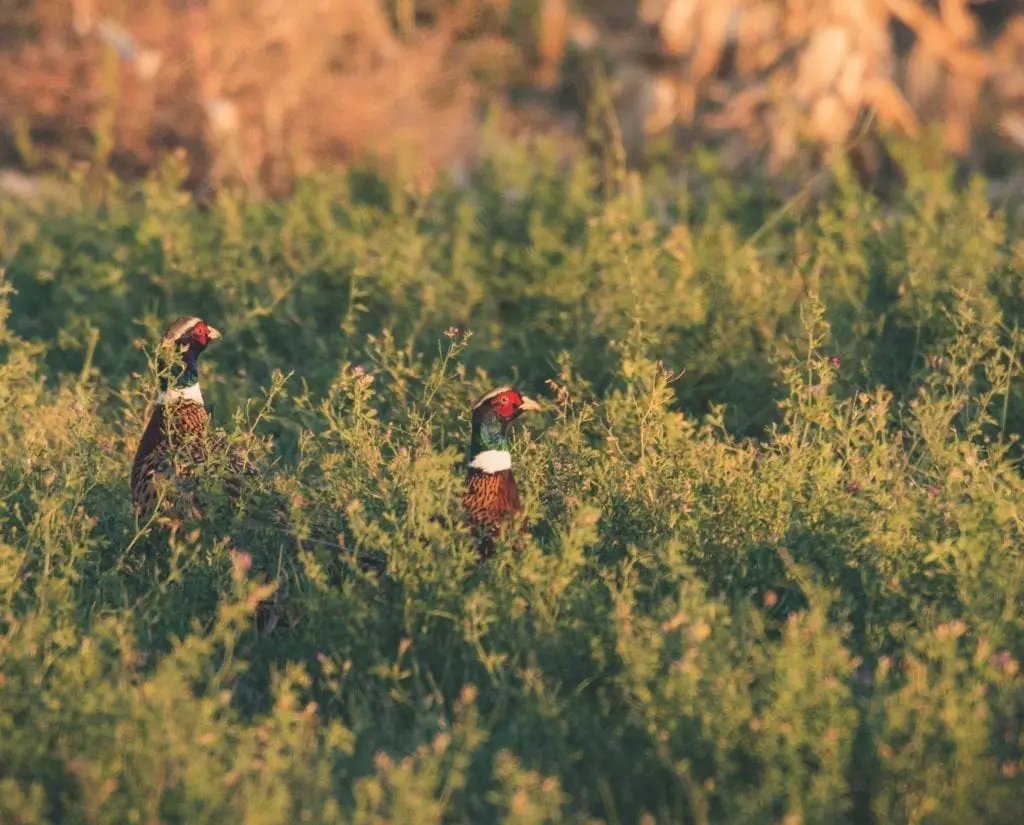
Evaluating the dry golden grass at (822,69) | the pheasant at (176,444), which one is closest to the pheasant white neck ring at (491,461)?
the pheasant at (176,444)

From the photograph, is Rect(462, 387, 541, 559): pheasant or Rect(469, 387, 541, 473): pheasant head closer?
Rect(462, 387, 541, 559): pheasant

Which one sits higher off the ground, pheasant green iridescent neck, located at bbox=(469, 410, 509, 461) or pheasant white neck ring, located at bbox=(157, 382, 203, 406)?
pheasant green iridescent neck, located at bbox=(469, 410, 509, 461)

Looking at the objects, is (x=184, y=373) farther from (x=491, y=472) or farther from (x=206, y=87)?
(x=206, y=87)

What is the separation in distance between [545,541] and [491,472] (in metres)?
0.26

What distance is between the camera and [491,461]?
4.81 m

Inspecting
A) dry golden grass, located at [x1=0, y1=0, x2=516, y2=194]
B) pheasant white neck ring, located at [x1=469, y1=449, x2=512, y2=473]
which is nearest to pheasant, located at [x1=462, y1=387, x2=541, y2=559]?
pheasant white neck ring, located at [x1=469, y1=449, x2=512, y2=473]

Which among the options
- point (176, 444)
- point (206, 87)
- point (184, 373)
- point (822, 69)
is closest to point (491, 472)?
point (176, 444)

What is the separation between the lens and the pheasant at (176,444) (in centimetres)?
490

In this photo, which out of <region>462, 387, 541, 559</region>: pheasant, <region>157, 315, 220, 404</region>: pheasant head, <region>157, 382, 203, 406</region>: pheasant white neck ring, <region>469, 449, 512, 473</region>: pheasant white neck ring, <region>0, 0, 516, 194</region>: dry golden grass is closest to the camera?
<region>462, 387, 541, 559</region>: pheasant

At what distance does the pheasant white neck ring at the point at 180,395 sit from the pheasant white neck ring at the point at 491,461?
0.93 meters

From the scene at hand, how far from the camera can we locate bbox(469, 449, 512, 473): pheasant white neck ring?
4.80 m

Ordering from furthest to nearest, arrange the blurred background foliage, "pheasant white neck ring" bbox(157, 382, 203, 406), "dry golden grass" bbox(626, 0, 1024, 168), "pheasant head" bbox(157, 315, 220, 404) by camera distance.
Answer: the blurred background foliage → "dry golden grass" bbox(626, 0, 1024, 168) → "pheasant white neck ring" bbox(157, 382, 203, 406) → "pheasant head" bbox(157, 315, 220, 404)

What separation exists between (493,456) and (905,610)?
119 cm

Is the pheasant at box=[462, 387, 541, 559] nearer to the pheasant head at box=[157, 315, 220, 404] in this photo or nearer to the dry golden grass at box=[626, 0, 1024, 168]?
the pheasant head at box=[157, 315, 220, 404]
